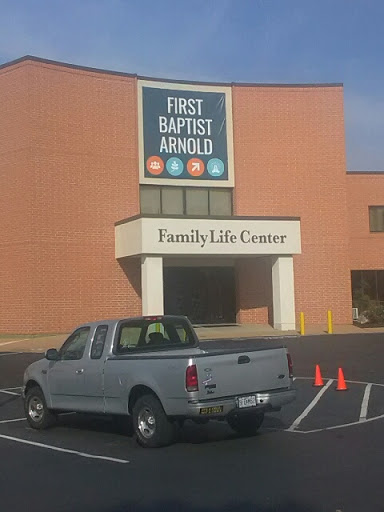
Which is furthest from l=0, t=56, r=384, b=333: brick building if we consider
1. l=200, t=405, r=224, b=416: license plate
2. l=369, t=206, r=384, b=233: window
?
l=200, t=405, r=224, b=416: license plate

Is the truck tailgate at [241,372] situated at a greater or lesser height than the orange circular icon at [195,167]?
lesser

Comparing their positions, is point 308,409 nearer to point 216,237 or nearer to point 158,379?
point 158,379

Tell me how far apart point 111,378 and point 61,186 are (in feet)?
79.4

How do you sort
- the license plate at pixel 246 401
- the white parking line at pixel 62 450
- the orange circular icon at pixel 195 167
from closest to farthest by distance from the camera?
the white parking line at pixel 62 450 < the license plate at pixel 246 401 < the orange circular icon at pixel 195 167

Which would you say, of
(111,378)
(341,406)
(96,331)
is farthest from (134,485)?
(341,406)

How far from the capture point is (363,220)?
41438 millimetres

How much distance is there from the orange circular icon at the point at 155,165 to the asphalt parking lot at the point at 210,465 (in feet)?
73.9

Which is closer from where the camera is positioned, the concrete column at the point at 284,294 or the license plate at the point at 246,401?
the license plate at the point at 246,401

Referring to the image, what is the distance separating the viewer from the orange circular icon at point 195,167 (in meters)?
36.3

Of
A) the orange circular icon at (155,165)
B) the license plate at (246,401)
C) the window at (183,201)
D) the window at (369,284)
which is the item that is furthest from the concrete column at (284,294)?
the license plate at (246,401)

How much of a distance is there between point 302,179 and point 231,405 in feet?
94.3

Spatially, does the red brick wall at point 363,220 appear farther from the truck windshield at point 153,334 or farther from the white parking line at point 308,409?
the truck windshield at point 153,334

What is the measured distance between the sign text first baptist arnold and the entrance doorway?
177 inches

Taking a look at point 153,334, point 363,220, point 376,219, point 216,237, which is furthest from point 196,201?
point 153,334
